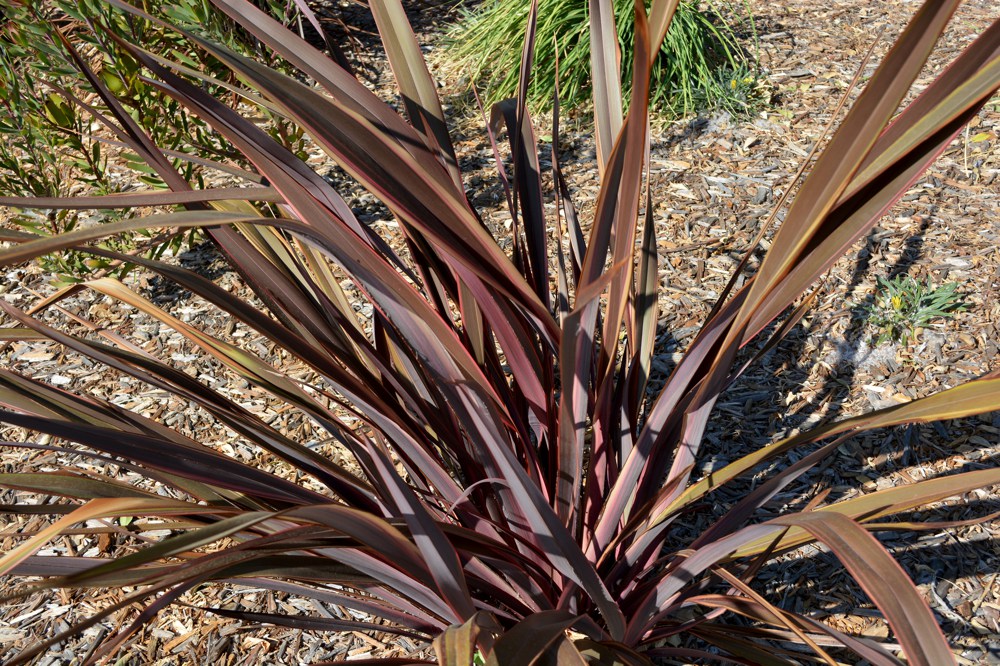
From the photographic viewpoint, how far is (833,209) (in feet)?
3.54

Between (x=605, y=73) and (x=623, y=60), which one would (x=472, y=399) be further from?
(x=623, y=60)

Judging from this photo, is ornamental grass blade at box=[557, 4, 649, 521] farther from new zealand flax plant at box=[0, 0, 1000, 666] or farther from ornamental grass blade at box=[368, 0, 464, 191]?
ornamental grass blade at box=[368, 0, 464, 191]

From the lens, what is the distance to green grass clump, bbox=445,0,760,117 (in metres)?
3.19

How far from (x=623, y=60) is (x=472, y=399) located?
2529mm

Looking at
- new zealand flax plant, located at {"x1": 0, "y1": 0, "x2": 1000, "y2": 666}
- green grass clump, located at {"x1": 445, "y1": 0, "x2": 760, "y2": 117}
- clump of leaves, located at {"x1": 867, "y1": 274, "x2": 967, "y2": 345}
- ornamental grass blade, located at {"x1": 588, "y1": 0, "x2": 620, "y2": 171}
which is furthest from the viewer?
green grass clump, located at {"x1": 445, "y1": 0, "x2": 760, "y2": 117}

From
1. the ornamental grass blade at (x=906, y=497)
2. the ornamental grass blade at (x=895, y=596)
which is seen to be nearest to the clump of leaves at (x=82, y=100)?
the ornamental grass blade at (x=906, y=497)

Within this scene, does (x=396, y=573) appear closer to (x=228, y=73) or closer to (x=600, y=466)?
(x=600, y=466)

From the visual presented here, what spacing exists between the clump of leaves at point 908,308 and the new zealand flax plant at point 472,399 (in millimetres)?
971

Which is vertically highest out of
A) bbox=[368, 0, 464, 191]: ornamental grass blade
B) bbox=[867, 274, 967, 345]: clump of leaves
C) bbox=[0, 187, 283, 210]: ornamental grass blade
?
bbox=[867, 274, 967, 345]: clump of leaves

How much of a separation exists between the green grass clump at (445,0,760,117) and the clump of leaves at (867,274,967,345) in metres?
1.17

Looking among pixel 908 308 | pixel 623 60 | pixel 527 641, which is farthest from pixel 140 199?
pixel 623 60

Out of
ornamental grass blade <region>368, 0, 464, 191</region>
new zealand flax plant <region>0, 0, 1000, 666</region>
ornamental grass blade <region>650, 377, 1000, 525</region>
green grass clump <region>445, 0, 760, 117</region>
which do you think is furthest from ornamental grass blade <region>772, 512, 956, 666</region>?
green grass clump <region>445, 0, 760, 117</region>

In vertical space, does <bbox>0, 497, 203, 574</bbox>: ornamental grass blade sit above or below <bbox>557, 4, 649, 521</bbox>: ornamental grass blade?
below

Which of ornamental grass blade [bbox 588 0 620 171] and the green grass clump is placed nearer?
ornamental grass blade [bbox 588 0 620 171]
